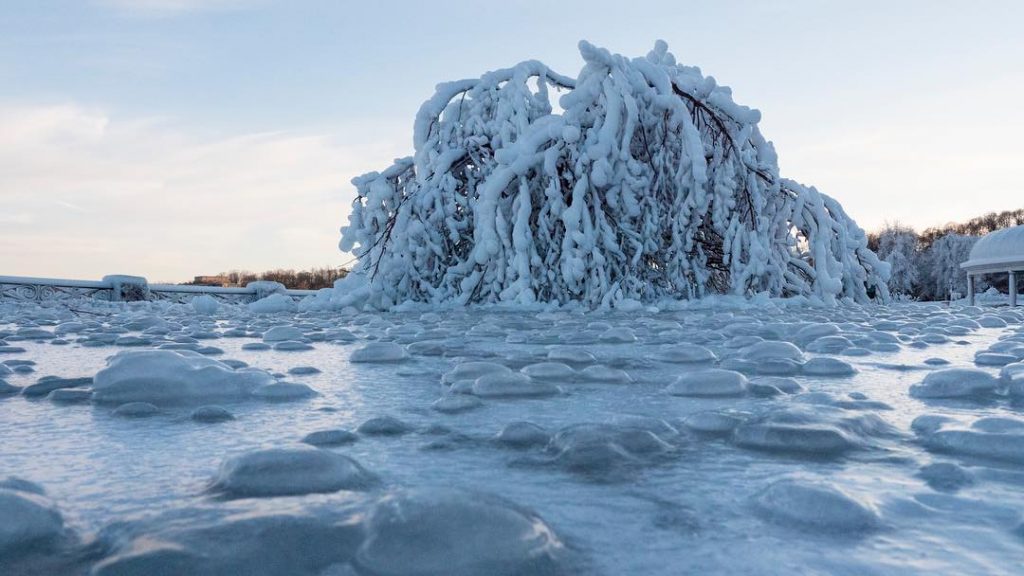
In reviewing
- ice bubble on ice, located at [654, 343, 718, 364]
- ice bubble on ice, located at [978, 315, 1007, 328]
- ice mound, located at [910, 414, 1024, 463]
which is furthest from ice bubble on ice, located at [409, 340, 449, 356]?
ice bubble on ice, located at [978, 315, 1007, 328]

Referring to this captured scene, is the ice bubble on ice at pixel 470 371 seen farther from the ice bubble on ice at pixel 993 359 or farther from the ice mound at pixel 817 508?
the ice bubble on ice at pixel 993 359

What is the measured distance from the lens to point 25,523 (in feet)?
2.02

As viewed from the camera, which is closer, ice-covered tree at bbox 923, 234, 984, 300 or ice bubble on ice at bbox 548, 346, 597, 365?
ice bubble on ice at bbox 548, 346, 597, 365

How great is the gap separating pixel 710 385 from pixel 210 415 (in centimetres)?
90

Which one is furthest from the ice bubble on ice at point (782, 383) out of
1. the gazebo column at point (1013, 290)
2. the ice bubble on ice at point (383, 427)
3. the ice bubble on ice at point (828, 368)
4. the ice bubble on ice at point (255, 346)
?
the gazebo column at point (1013, 290)

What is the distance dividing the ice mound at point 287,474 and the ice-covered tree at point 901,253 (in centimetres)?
3429

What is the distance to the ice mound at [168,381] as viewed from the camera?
52.9 inches

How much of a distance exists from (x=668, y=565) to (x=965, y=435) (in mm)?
601

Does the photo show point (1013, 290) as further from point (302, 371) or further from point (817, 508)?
point (817, 508)

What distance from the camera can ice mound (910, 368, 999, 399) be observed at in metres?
1.36

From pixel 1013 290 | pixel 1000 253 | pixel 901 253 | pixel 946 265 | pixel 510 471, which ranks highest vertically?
pixel 901 253

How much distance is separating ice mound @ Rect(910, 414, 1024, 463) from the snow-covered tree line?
36579 millimetres

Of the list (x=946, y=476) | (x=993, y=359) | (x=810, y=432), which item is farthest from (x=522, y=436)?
(x=993, y=359)

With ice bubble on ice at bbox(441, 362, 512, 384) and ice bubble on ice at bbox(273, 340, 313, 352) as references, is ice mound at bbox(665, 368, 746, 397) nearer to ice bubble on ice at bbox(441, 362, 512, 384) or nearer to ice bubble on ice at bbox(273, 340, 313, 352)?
ice bubble on ice at bbox(441, 362, 512, 384)
